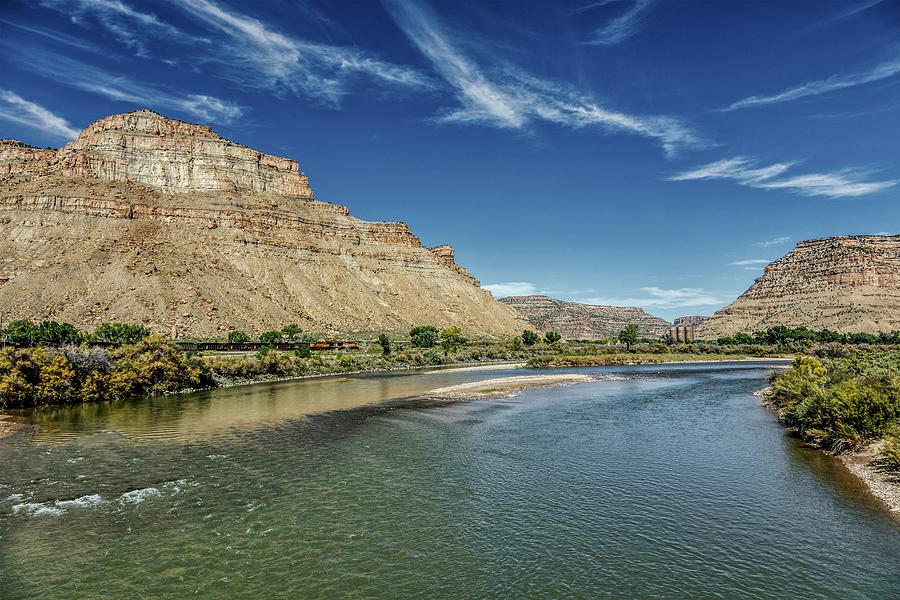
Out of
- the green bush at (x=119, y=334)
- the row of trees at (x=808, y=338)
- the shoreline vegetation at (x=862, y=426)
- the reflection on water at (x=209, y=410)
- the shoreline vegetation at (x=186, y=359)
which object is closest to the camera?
the shoreline vegetation at (x=862, y=426)

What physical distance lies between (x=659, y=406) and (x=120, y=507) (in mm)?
30724

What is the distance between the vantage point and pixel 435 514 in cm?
1429

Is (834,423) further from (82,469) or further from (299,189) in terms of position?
(299,189)

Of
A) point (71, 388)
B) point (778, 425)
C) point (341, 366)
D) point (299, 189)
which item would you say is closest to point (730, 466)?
point (778, 425)

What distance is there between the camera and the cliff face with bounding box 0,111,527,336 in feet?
293

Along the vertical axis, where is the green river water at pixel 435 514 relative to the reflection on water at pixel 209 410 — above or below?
below

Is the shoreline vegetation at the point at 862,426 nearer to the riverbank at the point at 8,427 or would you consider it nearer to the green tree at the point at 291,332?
the riverbank at the point at 8,427

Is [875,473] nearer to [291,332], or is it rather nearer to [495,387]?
[495,387]

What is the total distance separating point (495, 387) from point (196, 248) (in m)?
89.5

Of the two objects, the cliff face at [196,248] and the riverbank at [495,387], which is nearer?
the riverbank at [495,387]


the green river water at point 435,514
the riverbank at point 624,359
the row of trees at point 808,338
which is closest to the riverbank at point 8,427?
the green river water at point 435,514

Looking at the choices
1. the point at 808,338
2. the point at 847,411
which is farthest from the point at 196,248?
the point at 808,338

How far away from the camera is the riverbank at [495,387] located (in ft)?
136

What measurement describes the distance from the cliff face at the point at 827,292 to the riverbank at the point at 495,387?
118 metres
